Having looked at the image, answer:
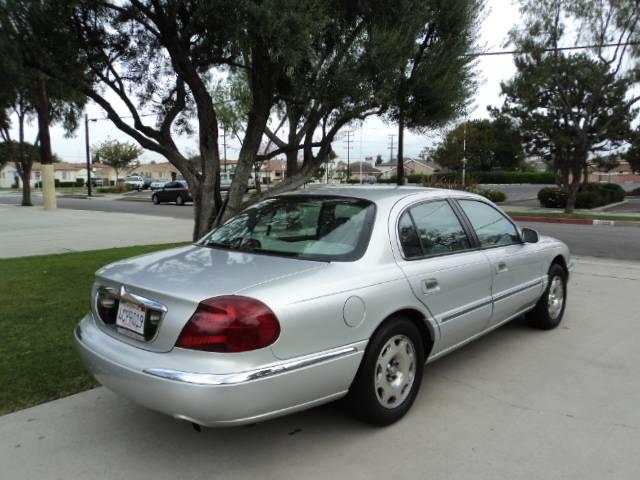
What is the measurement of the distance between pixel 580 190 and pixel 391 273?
1010 inches

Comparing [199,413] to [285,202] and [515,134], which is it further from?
[515,134]

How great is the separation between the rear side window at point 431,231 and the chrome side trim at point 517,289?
1.65ft

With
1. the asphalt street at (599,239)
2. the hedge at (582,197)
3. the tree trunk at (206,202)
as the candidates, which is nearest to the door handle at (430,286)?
the tree trunk at (206,202)

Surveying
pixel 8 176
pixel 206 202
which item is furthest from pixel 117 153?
pixel 206 202

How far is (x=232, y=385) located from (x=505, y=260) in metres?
2.71

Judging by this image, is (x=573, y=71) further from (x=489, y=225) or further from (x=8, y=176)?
(x=8, y=176)

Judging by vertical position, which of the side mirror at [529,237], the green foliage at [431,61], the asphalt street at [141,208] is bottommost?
the asphalt street at [141,208]

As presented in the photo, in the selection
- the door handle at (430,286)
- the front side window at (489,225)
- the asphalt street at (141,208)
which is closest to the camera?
the door handle at (430,286)

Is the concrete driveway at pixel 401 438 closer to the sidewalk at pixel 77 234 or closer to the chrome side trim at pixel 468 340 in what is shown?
the chrome side trim at pixel 468 340

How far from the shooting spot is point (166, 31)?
599cm

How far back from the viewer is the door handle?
3408 mm

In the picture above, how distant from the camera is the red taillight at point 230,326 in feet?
8.35

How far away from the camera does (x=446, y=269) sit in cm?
365

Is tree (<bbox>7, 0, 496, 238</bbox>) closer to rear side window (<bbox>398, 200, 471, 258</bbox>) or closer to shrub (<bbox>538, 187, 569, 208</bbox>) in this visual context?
rear side window (<bbox>398, 200, 471, 258</bbox>)
